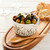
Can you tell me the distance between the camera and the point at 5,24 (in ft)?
3.76

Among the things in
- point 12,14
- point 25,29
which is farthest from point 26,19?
point 12,14

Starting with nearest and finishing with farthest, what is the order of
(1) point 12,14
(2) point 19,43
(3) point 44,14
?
(2) point 19,43
(3) point 44,14
(1) point 12,14

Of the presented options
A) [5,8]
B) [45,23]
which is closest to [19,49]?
[45,23]

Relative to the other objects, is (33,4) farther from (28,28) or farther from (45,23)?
(28,28)

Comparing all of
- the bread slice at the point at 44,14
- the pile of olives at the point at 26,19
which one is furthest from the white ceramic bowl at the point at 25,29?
the bread slice at the point at 44,14

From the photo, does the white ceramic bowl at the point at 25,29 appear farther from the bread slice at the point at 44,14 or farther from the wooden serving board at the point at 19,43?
the bread slice at the point at 44,14

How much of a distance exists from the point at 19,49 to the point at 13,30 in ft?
0.60

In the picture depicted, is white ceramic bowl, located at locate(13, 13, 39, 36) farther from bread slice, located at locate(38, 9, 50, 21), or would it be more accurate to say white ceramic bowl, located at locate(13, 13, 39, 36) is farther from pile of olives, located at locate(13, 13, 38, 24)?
bread slice, located at locate(38, 9, 50, 21)

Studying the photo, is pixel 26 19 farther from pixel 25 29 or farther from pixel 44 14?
pixel 44 14

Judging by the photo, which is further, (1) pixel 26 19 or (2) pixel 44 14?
(2) pixel 44 14

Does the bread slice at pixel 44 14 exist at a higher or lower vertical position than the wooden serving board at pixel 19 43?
higher

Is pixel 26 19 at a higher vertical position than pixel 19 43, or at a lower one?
higher

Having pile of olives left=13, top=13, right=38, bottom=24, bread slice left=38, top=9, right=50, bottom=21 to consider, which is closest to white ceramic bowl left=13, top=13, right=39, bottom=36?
pile of olives left=13, top=13, right=38, bottom=24

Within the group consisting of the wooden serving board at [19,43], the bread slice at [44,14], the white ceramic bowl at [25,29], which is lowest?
the wooden serving board at [19,43]
